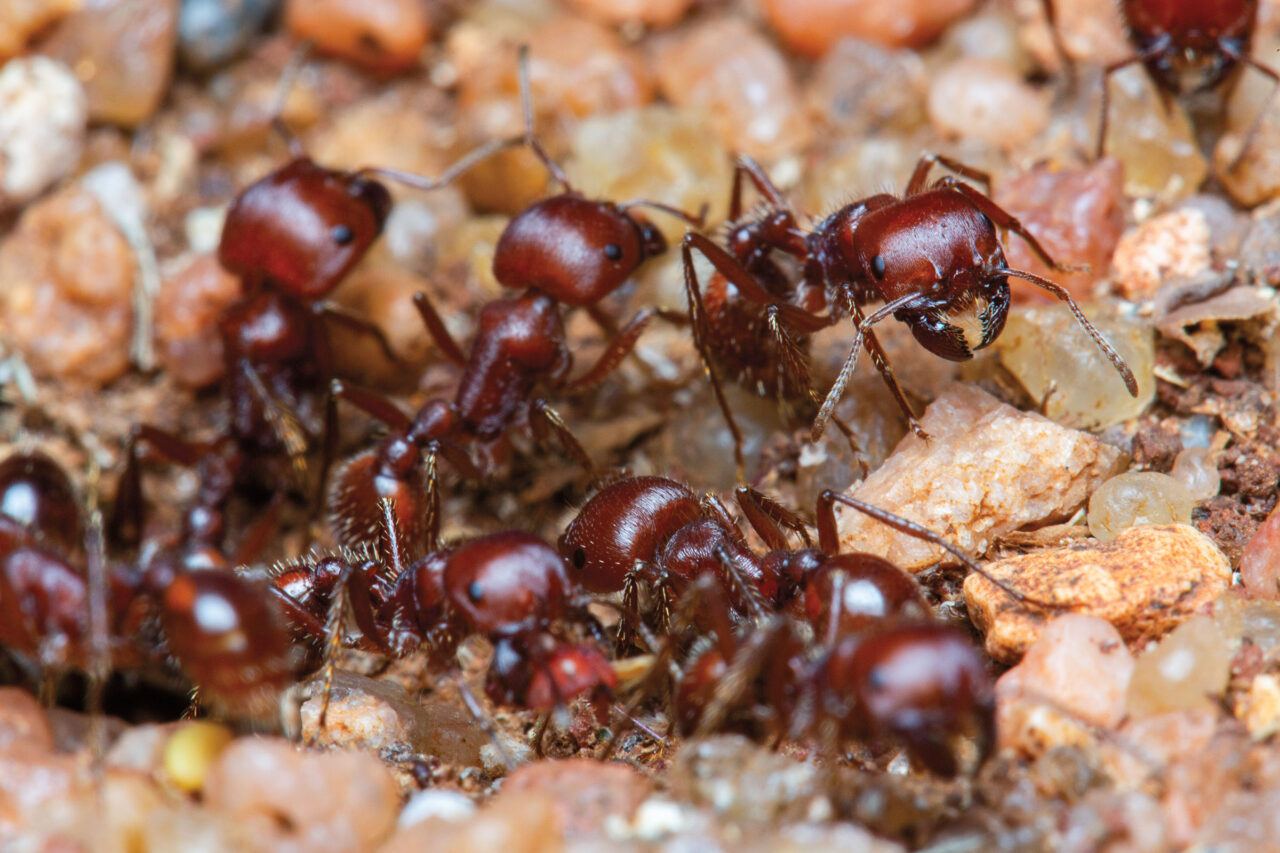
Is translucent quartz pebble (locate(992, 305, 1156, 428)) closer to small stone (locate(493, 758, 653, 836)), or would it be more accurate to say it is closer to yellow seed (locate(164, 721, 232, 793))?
small stone (locate(493, 758, 653, 836))

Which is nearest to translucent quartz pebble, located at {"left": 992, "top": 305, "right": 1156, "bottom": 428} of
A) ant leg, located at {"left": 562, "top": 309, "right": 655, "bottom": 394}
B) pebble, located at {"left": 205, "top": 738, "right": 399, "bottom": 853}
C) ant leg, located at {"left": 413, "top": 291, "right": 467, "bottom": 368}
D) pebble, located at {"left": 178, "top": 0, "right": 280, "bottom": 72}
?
ant leg, located at {"left": 562, "top": 309, "right": 655, "bottom": 394}

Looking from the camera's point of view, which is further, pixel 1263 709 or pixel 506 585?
pixel 506 585

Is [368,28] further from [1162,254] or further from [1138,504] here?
[1138,504]

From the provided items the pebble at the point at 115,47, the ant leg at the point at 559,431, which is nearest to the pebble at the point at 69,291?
the pebble at the point at 115,47

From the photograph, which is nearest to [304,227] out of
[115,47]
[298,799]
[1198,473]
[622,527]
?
[115,47]

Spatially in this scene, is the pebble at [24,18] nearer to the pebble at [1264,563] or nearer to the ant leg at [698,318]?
the ant leg at [698,318]
